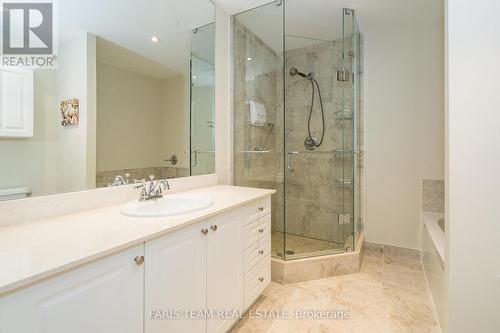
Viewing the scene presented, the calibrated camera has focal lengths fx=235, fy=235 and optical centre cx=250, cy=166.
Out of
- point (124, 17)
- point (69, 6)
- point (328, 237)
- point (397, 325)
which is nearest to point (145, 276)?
point (69, 6)

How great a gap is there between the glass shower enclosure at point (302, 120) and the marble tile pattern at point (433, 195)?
0.63 m

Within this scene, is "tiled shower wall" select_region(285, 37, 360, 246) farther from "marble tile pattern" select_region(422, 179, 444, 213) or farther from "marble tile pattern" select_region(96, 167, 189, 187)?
"marble tile pattern" select_region(96, 167, 189, 187)

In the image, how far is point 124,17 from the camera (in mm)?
1478

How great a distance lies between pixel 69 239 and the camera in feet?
2.84

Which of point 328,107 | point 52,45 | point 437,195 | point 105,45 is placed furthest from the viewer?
point 328,107

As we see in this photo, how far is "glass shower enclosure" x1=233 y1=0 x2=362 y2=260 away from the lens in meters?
2.46

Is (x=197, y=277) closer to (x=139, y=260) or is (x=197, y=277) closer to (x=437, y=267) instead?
(x=139, y=260)

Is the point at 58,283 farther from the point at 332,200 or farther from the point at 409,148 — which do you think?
the point at 409,148

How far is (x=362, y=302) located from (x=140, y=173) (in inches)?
75.1

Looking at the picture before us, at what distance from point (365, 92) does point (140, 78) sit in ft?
7.86

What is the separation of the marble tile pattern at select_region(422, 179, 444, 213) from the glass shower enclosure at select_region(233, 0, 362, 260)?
0.63 metres

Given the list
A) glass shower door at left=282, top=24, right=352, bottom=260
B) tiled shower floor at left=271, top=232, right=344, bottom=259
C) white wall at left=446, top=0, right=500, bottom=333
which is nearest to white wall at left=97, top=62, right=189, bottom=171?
tiled shower floor at left=271, top=232, right=344, bottom=259

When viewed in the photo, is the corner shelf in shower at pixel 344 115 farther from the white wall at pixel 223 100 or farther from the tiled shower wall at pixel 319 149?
the white wall at pixel 223 100

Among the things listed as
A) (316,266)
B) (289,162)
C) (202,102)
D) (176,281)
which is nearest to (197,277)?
(176,281)
